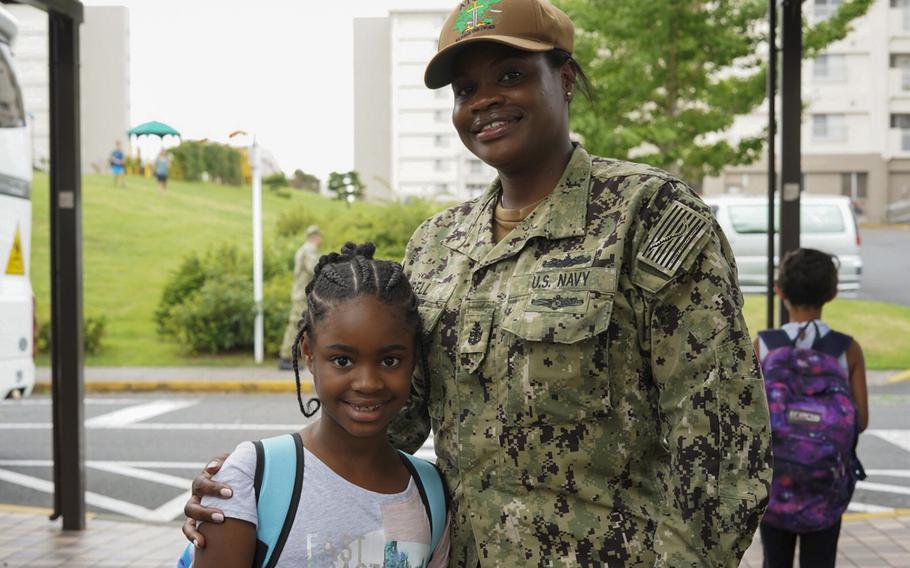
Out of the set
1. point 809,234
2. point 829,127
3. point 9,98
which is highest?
point 829,127

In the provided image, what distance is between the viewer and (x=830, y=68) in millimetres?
32656

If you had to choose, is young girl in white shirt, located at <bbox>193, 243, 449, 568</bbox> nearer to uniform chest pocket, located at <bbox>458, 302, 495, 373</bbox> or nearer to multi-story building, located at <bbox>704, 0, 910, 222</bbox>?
uniform chest pocket, located at <bbox>458, 302, 495, 373</bbox>

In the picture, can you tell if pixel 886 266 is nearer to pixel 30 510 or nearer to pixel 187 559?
pixel 30 510

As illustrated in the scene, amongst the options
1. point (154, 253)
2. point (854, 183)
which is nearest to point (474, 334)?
point (154, 253)

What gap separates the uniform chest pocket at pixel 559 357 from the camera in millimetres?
1692

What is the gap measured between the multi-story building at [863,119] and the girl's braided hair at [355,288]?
3138 cm

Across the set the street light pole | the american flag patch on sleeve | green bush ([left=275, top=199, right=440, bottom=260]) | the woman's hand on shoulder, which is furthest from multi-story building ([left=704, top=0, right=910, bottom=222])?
the woman's hand on shoulder

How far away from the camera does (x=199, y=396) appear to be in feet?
36.4

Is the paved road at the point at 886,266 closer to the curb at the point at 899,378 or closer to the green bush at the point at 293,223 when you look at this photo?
the curb at the point at 899,378

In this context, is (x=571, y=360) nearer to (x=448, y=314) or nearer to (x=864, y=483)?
(x=448, y=314)

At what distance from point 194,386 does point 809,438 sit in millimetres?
9465

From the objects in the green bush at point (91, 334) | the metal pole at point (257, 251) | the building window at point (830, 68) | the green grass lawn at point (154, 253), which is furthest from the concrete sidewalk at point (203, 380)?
the building window at point (830, 68)

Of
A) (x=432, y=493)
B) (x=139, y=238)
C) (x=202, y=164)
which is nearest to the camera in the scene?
(x=432, y=493)

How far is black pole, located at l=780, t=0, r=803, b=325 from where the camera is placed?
467 centimetres
